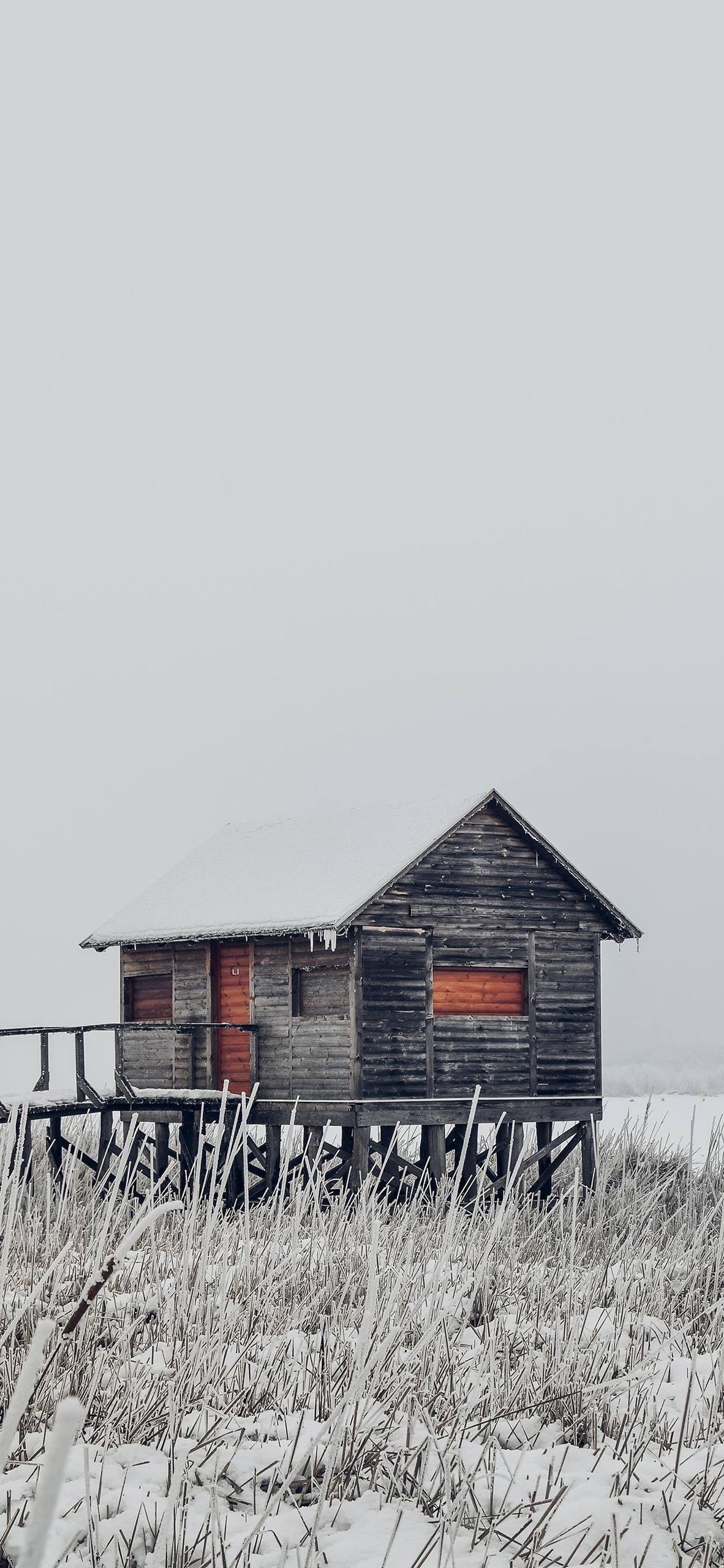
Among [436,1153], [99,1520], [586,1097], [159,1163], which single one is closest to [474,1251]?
[99,1520]

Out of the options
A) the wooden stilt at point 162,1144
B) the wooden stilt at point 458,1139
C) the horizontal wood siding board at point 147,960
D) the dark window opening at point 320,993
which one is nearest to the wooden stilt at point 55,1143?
the wooden stilt at point 162,1144

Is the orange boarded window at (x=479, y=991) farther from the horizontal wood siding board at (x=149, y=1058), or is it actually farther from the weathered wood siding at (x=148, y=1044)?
the horizontal wood siding board at (x=149, y=1058)

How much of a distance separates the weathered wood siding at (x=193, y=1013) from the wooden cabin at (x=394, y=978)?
31 mm

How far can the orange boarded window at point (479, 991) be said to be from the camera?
22.5 metres

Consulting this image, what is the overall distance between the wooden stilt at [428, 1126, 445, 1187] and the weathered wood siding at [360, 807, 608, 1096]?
75 centimetres

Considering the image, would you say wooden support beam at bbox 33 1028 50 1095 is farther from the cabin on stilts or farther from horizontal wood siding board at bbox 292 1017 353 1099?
horizontal wood siding board at bbox 292 1017 353 1099

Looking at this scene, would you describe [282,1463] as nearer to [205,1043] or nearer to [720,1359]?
[720,1359]

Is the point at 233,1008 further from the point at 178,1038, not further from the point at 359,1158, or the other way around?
the point at 359,1158

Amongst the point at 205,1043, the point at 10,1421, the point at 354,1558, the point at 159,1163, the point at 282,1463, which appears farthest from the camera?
the point at 159,1163

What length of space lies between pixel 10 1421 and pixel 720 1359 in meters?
6.07

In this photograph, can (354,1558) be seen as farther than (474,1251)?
No

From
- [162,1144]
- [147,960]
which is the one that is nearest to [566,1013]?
[147,960]

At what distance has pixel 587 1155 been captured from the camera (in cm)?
2425

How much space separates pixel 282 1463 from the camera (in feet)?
18.9
